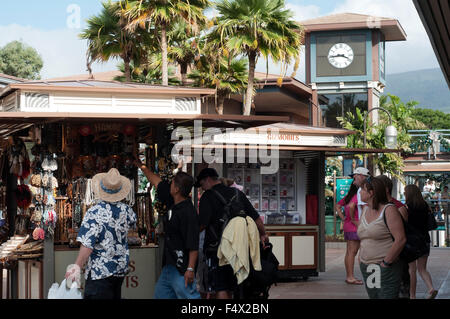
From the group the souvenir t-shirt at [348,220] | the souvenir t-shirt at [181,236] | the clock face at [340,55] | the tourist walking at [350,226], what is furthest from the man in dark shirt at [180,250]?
the clock face at [340,55]

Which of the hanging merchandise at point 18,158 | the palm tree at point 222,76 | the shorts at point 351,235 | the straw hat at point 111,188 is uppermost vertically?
the palm tree at point 222,76

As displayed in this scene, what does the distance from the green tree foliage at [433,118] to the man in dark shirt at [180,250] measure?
94222mm

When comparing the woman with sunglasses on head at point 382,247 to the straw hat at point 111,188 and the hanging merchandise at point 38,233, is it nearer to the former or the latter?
the straw hat at point 111,188

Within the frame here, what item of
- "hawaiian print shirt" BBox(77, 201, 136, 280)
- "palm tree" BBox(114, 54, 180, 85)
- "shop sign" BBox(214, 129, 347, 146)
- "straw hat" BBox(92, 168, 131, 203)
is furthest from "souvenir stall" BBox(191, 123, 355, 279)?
"palm tree" BBox(114, 54, 180, 85)

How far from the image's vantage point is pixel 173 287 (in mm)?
7062

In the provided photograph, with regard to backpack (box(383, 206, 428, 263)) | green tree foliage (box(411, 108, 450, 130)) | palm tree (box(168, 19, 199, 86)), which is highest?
green tree foliage (box(411, 108, 450, 130))

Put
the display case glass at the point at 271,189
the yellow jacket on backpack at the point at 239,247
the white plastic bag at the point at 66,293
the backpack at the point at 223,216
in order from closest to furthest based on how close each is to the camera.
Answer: the white plastic bag at the point at 66,293
the yellow jacket on backpack at the point at 239,247
the backpack at the point at 223,216
the display case glass at the point at 271,189

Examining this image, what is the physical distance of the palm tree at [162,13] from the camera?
68.2 ft

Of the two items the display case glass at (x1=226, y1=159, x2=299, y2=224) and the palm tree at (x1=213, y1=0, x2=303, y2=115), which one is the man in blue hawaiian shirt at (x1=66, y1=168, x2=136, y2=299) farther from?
the palm tree at (x1=213, y1=0, x2=303, y2=115)

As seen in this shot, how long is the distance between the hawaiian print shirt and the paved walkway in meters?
5.46

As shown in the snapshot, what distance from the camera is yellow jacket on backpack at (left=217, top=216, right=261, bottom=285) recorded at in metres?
7.65

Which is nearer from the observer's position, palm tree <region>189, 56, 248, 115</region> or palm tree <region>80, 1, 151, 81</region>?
palm tree <region>80, 1, 151, 81</region>
